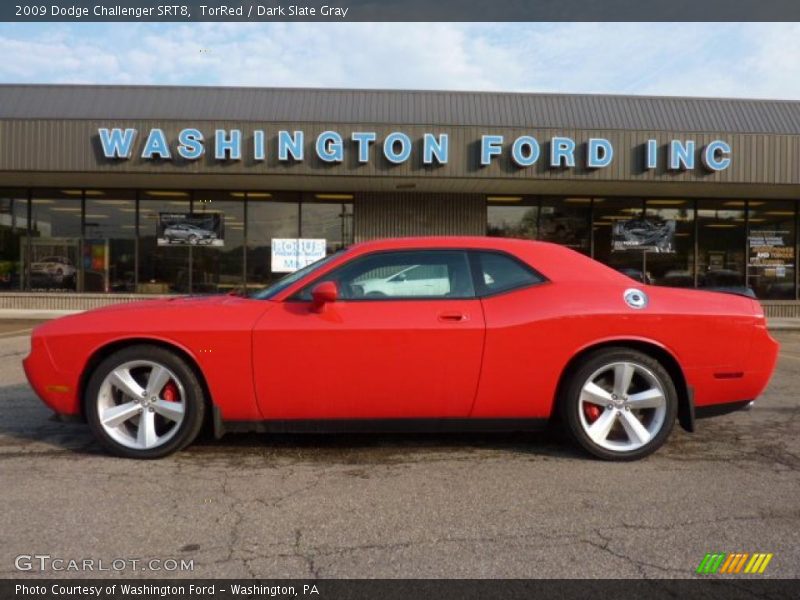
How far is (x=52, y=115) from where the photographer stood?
54.7ft

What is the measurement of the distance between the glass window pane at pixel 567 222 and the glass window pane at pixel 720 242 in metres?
3.06

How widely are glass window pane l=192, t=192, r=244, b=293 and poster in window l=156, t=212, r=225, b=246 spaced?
0.17 feet

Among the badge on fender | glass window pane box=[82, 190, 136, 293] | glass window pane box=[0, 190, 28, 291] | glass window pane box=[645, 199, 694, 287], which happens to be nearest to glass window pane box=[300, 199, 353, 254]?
glass window pane box=[82, 190, 136, 293]

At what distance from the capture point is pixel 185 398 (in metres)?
4.02

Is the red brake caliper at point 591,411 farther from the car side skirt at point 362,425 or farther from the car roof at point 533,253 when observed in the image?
the car roof at point 533,253

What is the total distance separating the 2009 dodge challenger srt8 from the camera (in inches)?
157

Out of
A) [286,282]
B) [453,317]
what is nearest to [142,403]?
[286,282]

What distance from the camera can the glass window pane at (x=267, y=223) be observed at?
16.7 metres

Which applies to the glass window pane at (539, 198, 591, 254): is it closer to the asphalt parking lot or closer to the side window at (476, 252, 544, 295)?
the asphalt parking lot

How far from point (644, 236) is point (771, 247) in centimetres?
351

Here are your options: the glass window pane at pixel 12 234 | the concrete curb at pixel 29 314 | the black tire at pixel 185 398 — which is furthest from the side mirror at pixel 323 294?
the glass window pane at pixel 12 234
